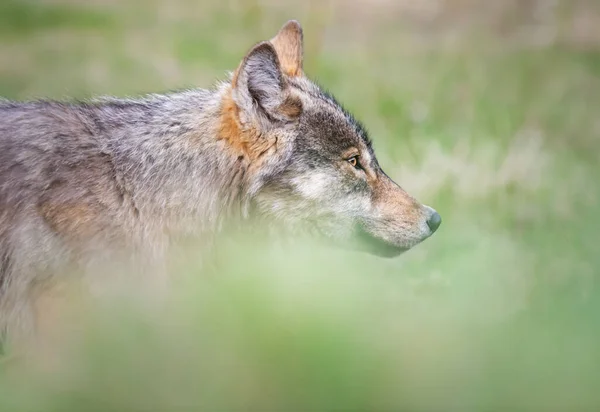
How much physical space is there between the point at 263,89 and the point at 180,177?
1.96 ft

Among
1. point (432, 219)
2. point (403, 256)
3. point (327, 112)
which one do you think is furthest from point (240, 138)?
point (403, 256)

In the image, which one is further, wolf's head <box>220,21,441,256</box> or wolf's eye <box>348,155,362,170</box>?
wolf's eye <box>348,155,362,170</box>

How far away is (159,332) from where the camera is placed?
Answer: 144 centimetres

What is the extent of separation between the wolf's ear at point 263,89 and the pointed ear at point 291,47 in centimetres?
58

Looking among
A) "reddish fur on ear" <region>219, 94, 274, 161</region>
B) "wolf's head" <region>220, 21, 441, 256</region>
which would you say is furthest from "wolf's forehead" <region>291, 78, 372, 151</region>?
"reddish fur on ear" <region>219, 94, 274, 161</region>

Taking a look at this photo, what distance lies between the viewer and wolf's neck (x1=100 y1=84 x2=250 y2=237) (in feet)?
12.3

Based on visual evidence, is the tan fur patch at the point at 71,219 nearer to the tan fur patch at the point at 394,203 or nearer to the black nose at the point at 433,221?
the tan fur patch at the point at 394,203

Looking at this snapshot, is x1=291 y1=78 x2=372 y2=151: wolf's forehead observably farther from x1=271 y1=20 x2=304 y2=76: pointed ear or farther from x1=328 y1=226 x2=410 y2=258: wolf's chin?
x1=328 y1=226 x2=410 y2=258: wolf's chin

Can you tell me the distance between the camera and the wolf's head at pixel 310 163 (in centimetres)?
389

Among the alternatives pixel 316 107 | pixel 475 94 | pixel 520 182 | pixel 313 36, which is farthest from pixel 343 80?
pixel 316 107

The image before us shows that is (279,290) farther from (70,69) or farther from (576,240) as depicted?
(70,69)

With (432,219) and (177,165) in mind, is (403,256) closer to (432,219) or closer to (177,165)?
(432,219)

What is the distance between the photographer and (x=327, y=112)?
4.16 metres

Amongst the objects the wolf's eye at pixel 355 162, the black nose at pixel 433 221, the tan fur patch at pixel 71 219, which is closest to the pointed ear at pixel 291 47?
the wolf's eye at pixel 355 162
